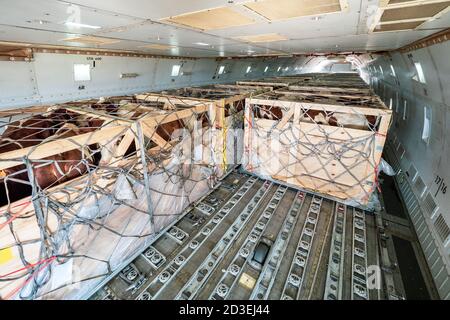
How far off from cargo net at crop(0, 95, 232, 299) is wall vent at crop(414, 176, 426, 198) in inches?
195

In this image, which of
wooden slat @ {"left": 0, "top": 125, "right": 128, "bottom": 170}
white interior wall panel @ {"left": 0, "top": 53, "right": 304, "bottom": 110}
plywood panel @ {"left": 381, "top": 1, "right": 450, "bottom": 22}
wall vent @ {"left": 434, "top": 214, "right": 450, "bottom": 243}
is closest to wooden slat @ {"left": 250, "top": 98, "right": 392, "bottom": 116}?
plywood panel @ {"left": 381, "top": 1, "right": 450, "bottom": 22}

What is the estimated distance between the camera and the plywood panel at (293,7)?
2477 millimetres

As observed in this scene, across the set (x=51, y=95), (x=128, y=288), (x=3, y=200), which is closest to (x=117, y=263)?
(x=128, y=288)

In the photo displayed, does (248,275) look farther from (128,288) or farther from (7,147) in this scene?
(7,147)

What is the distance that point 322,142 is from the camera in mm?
4766

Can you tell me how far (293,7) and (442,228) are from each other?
14.1 feet

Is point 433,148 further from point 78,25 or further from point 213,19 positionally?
point 78,25

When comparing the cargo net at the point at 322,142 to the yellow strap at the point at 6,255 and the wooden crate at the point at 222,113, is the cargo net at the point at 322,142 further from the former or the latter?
the yellow strap at the point at 6,255

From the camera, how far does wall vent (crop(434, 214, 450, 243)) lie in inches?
135

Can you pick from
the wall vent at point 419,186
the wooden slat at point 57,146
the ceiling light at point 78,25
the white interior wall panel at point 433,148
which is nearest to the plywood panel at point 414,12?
the white interior wall panel at point 433,148

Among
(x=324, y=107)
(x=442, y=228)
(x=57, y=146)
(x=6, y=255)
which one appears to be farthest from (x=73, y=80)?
(x=442, y=228)

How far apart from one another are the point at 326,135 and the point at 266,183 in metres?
1.88

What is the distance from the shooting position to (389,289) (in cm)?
304

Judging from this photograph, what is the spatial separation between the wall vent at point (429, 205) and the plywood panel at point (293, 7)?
4021 mm
